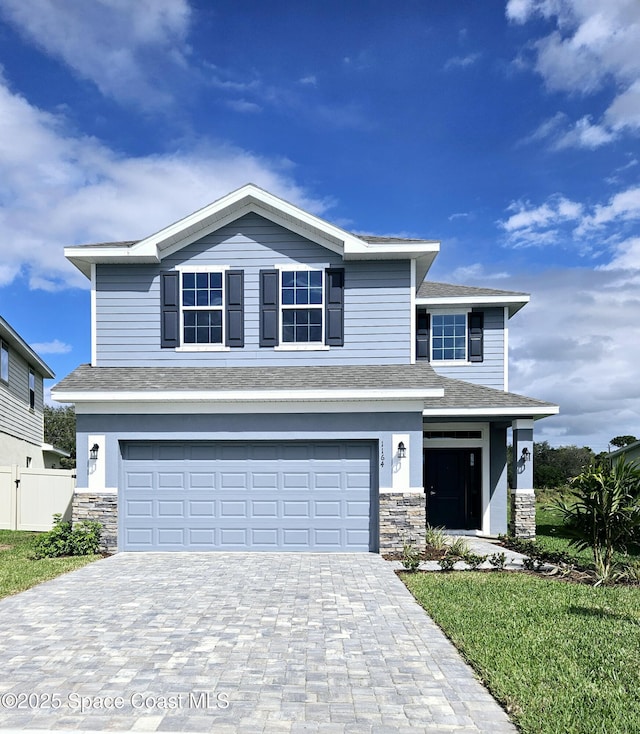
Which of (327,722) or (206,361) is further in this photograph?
(206,361)

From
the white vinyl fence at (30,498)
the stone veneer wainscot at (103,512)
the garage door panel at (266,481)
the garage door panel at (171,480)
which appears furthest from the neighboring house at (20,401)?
the garage door panel at (266,481)

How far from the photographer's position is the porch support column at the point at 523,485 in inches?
583

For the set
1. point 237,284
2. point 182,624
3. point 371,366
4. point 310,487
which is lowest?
point 182,624

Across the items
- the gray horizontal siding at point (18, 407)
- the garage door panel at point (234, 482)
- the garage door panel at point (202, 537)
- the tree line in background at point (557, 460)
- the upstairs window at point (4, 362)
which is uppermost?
the upstairs window at point (4, 362)

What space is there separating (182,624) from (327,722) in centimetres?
305

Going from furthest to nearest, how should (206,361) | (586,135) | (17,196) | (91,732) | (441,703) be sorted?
(17,196)
(586,135)
(206,361)
(441,703)
(91,732)

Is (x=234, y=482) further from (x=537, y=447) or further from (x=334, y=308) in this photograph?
(x=537, y=447)

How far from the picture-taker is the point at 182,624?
23.0 ft

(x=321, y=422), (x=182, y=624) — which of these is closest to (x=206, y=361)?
(x=321, y=422)

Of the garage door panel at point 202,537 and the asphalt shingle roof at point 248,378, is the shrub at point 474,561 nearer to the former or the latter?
the asphalt shingle roof at point 248,378

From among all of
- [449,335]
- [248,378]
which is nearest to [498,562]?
[248,378]

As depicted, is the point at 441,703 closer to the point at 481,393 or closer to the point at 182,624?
the point at 182,624

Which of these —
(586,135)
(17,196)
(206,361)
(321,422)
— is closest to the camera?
(321,422)

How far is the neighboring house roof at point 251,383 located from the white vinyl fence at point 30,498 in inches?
236
